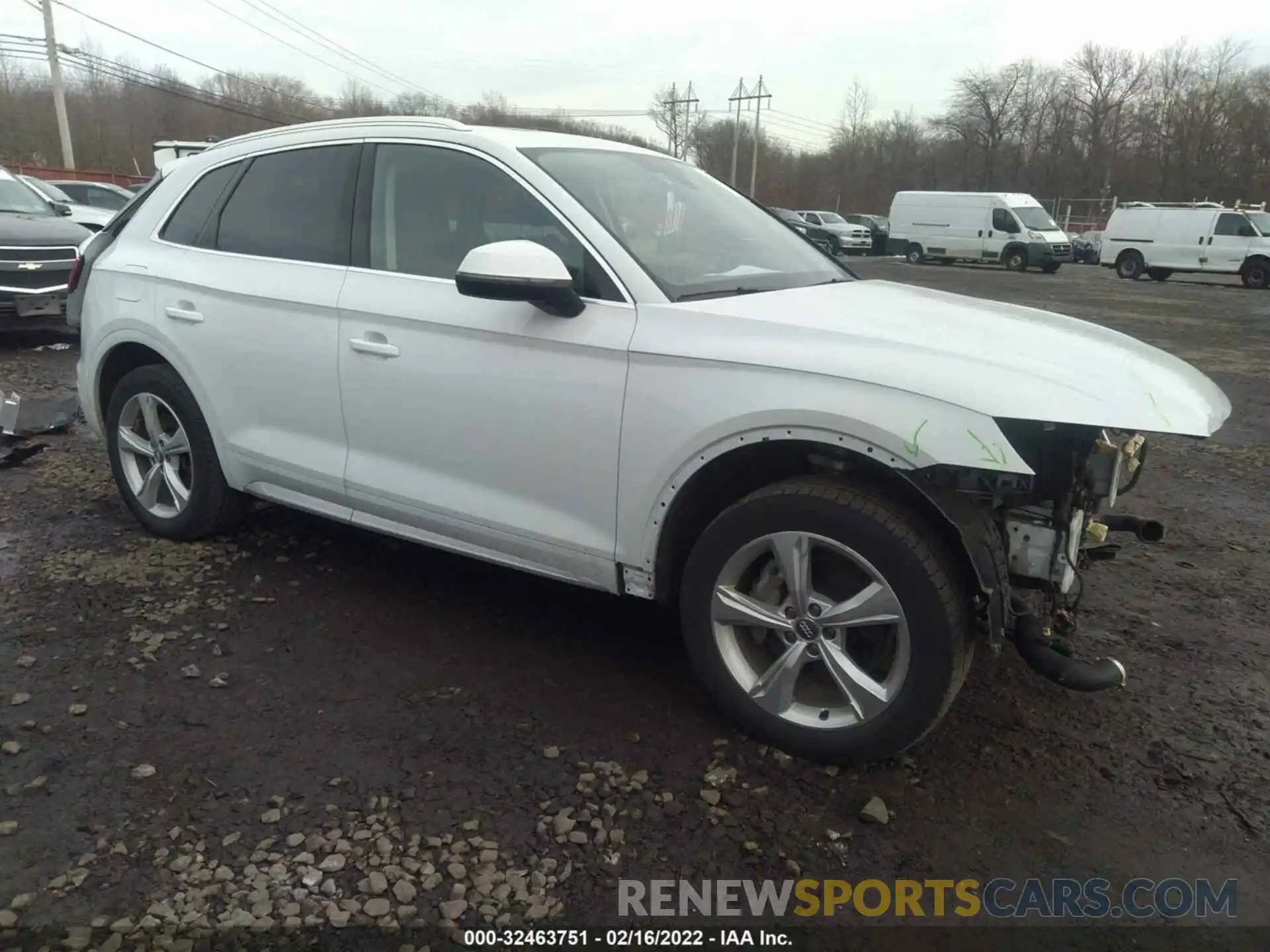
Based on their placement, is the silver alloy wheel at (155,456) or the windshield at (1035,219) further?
the windshield at (1035,219)

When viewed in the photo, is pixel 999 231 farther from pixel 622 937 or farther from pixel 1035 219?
pixel 622 937

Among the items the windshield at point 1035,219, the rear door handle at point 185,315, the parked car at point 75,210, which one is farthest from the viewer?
the windshield at point 1035,219

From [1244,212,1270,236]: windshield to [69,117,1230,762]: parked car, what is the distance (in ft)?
84.0

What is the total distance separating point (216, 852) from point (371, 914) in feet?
1.54

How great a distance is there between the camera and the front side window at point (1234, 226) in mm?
23891

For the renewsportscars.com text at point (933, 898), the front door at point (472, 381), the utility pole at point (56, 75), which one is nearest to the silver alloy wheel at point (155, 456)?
the front door at point (472, 381)

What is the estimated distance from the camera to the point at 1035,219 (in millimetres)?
28938

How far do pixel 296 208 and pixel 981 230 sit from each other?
1151 inches

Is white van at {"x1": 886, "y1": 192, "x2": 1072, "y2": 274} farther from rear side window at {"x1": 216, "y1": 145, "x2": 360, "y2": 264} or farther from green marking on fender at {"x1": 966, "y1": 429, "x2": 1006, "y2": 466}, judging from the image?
green marking on fender at {"x1": 966, "y1": 429, "x2": 1006, "y2": 466}

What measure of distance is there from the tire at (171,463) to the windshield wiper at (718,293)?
225 cm

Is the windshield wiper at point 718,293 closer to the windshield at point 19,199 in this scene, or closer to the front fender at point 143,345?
the front fender at point 143,345

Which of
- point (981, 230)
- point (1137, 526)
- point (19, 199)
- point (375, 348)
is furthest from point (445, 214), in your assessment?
point (981, 230)

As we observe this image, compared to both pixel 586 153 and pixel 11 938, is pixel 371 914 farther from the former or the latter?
pixel 586 153

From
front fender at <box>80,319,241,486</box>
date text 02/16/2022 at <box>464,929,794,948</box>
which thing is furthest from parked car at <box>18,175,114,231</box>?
date text 02/16/2022 at <box>464,929,794,948</box>
